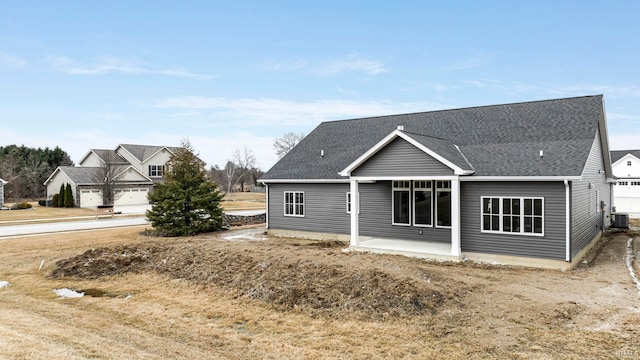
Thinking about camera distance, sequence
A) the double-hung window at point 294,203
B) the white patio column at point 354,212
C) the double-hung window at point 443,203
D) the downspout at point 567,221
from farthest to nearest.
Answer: the double-hung window at point 294,203, the white patio column at point 354,212, the double-hung window at point 443,203, the downspout at point 567,221

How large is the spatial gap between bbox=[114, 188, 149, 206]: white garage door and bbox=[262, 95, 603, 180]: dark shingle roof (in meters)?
29.0

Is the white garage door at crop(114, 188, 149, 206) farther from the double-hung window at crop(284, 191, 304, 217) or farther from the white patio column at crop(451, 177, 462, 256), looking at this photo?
the white patio column at crop(451, 177, 462, 256)

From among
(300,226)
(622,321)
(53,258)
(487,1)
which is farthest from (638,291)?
(53,258)

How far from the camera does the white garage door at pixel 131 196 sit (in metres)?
43.0

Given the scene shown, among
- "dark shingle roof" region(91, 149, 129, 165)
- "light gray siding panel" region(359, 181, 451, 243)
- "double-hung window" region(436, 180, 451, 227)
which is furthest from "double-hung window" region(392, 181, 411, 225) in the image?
"dark shingle roof" region(91, 149, 129, 165)

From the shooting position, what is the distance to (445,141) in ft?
52.7

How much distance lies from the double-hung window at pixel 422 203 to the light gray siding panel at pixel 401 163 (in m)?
1.31

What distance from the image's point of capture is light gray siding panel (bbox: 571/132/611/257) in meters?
12.6

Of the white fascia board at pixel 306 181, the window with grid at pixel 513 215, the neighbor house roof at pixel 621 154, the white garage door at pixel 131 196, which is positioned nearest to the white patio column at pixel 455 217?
the window with grid at pixel 513 215

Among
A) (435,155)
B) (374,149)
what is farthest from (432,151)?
(374,149)

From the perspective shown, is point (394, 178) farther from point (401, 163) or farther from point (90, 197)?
point (90, 197)

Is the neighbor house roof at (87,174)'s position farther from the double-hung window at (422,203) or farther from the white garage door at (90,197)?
the double-hung window at (422,203)

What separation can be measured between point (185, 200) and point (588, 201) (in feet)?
58.5

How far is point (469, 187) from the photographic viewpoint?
1366 centimetres
